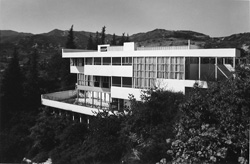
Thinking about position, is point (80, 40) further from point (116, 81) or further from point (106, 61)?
point (116, 81)

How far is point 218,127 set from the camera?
5570 millimetres

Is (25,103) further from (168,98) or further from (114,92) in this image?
(168,98)

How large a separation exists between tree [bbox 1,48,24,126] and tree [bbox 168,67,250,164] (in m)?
14.1

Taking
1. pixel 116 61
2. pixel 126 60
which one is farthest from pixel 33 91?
pixel 126 60

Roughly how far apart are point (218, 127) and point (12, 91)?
51.4 feet

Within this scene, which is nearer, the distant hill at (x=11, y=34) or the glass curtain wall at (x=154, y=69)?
the glass curtain wall at (x=154, y=69)

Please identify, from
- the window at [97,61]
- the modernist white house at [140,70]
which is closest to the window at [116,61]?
the modernist white house at [140,70]

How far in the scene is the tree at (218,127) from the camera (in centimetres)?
516

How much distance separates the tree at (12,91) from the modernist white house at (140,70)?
7.42 feet

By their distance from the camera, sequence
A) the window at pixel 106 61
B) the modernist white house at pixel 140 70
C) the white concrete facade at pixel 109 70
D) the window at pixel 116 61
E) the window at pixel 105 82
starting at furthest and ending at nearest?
1. the window at pixel 105 82
2. the window at pixel 106 61
3. the window at pixel 116 61
4. the white concrete facade at pixel 109 70
5. the modernist white house at pixel 140 70

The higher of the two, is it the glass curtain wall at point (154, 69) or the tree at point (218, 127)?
the glass curtain wall at point (154, 69)

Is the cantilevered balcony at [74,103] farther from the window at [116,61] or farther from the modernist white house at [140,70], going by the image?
the window at [116,61]

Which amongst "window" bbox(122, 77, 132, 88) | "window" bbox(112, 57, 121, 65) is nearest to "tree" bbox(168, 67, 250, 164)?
"window" bbox(122, 77, 132, 88)

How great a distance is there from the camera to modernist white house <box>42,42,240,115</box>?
35.0 ft
